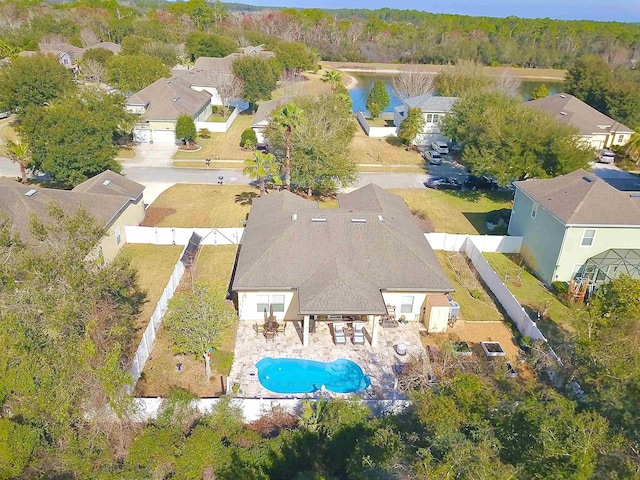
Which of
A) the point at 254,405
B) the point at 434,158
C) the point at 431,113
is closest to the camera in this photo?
the point at 254,405

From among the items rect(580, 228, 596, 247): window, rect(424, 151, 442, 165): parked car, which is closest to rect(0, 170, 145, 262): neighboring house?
rect(580, 228, 596, 247): window

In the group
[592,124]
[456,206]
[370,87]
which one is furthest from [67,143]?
[370,87]

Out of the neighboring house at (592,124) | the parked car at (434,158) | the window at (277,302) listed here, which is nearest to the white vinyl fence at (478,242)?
the window at (277,302)

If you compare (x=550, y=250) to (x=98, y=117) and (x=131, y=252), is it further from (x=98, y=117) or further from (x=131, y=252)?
(x=98, y=117)

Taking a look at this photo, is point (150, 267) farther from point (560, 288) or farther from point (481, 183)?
point (481, 183)

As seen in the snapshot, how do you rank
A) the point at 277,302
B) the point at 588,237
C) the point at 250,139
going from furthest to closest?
the point at 250,139 < the point at 588,237 < the point at 277,302

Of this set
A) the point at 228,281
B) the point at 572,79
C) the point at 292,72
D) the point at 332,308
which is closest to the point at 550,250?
the point at 332,308
